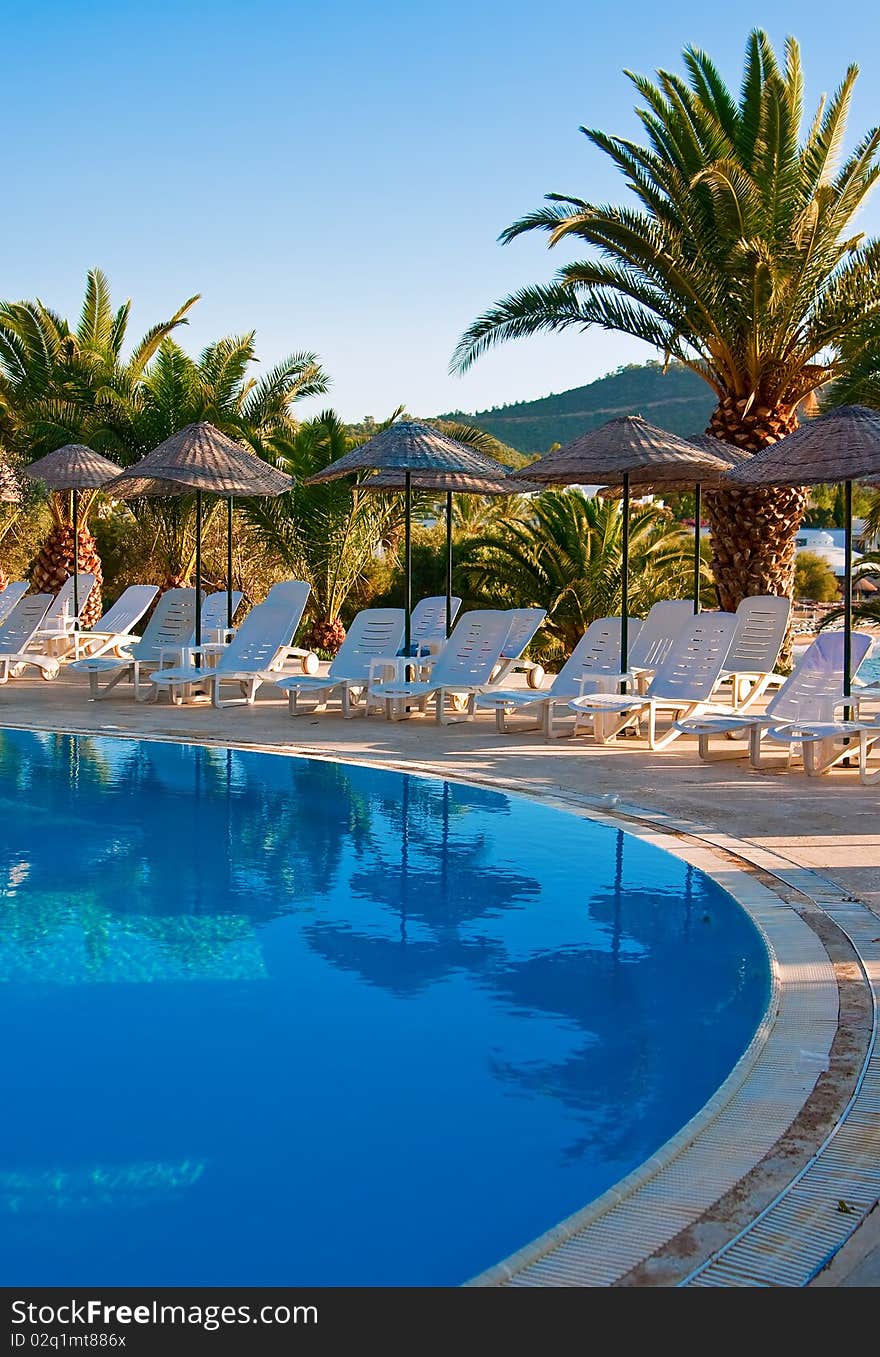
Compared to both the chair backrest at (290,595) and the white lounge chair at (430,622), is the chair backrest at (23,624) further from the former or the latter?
the white lounge chair at (430,622)

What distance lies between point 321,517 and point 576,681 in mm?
11296

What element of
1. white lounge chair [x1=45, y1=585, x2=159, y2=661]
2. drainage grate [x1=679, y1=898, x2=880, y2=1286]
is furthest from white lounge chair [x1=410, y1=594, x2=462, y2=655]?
drainage grate [x1=679, y1=898, x2=880, y2=1286]

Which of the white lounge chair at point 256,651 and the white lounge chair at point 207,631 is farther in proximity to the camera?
the white lounge chair at point 207,631

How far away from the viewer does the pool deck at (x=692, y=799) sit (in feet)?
11.9

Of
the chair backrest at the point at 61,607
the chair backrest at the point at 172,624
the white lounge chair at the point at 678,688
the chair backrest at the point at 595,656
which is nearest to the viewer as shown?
the white lounge chair at the point at 678,688

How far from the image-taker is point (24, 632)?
53.7 feet

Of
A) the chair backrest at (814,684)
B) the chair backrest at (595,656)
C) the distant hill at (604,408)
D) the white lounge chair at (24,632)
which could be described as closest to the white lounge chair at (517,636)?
the chair backrest at (595,656)

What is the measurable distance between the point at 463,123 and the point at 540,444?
198 feet

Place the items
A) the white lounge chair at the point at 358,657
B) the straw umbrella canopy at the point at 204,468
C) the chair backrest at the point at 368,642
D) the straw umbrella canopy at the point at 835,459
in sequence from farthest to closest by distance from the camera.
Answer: the straw umbrella canopy at the point at 204,468 < the chair backrest at the point at 368,642 < the white lounge chair at the point at 358,657 < the straw umbrella canopy at the point at 835,459

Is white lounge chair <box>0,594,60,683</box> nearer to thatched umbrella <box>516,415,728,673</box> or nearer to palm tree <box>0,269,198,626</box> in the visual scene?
thatched umbrella <box>516,415,728,673</box>

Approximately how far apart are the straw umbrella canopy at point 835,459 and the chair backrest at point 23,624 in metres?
8.99

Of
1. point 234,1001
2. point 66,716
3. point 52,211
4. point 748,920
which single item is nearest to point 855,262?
point 66,716

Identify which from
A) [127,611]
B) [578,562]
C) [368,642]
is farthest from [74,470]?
[578,562]
